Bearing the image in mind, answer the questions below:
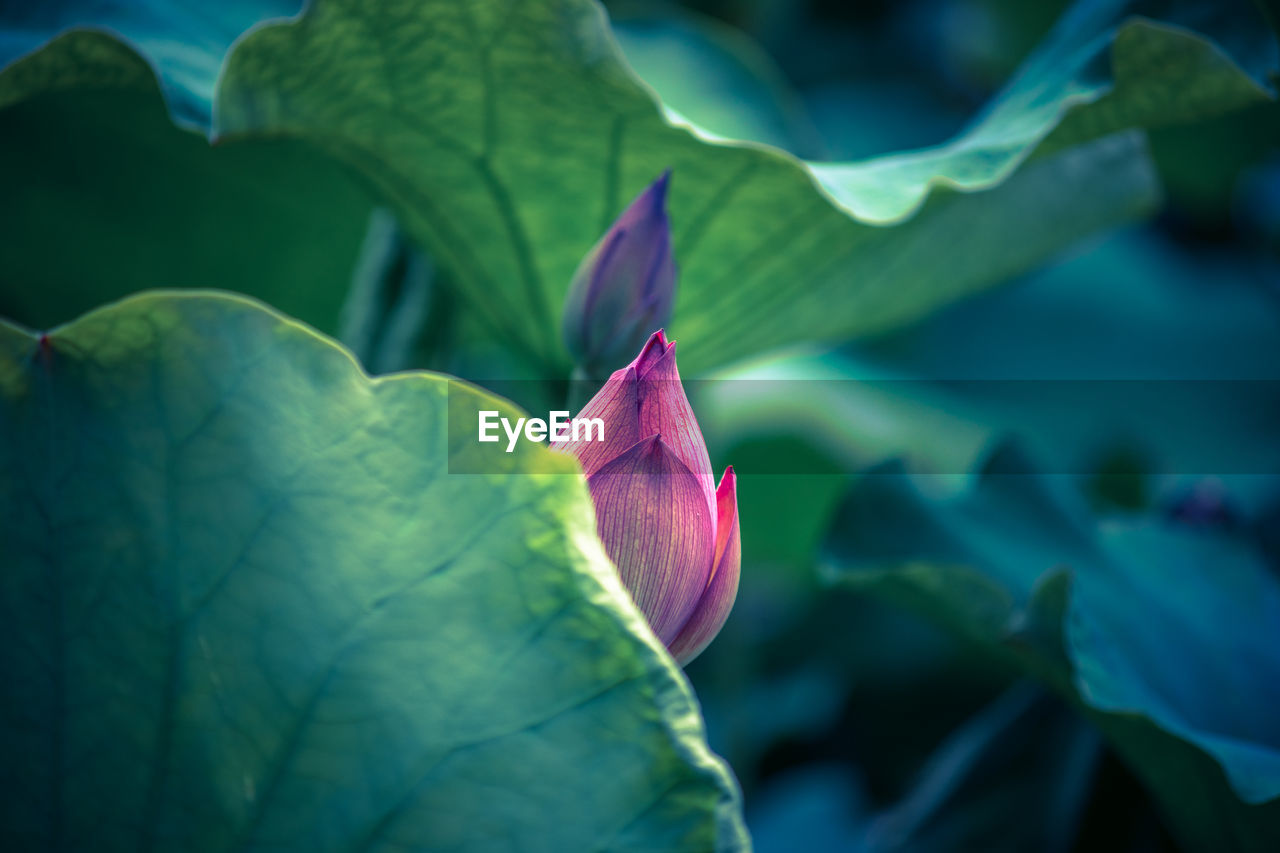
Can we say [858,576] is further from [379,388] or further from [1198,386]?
[1198,386]

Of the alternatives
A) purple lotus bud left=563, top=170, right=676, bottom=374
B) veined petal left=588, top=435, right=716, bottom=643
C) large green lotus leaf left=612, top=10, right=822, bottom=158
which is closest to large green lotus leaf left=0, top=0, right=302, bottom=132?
purple lotus bud left=563, top=170, right=676, bottom=374

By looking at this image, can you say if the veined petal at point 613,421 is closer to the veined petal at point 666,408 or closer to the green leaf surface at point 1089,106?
the veined petal at point 666,408

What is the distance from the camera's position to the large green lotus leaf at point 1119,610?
1.85 feet

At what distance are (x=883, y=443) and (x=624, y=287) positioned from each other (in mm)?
833

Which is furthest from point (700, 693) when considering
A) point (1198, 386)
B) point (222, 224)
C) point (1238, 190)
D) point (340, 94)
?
point (1238, 190)

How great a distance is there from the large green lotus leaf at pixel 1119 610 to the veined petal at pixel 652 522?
0.31m

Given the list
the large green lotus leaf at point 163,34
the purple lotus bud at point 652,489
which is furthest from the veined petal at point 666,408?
the large green lotus leaf at point 163,34

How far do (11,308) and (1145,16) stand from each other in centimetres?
83

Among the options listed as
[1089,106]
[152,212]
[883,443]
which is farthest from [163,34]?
[883,443]

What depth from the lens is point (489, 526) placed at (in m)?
0.31

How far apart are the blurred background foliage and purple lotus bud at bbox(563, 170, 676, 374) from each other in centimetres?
9

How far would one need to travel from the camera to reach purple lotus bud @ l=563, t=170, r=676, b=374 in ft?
1.50

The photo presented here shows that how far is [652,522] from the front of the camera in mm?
325

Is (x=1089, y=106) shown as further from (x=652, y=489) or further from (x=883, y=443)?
(x=883, y=443)
